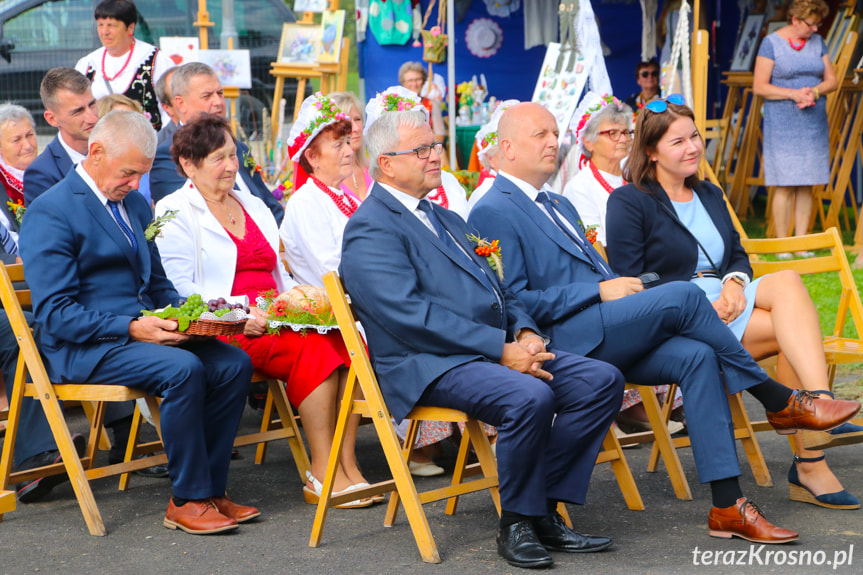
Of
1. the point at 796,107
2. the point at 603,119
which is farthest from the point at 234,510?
the point at 796,107

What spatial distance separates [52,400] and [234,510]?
817 mm

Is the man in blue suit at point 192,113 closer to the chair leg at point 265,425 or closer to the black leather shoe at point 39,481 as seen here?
the chair leg at point 265,425

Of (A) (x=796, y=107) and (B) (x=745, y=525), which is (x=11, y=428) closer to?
(B) (x=745, y=525)

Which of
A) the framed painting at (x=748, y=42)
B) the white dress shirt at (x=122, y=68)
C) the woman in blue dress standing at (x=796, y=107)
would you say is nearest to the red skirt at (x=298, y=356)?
the white dress shirt at (x=122, y=68)

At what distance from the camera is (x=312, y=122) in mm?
5156

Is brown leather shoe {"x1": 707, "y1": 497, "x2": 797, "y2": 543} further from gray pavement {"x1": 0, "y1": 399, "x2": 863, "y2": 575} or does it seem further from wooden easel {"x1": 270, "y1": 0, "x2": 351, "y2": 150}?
wooden easel {"x1": 270, "y1": 0, "x2": 351, "y2": 150}

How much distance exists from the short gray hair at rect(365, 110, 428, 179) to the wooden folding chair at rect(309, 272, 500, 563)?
22.3 inches

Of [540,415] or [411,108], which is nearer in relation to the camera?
[540,415]

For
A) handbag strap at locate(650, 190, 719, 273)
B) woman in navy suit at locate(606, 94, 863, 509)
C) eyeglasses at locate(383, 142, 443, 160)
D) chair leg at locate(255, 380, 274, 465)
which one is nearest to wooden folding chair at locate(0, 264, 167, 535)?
chair leg at locate(255, 380, 274, 465)

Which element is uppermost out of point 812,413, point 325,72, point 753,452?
point 325,72

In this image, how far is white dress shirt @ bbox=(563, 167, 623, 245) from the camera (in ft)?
19.7

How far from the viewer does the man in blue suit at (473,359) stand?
3.50 meters

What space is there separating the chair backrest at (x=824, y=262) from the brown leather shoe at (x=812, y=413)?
3.71ft

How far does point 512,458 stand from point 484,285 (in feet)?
2.25
